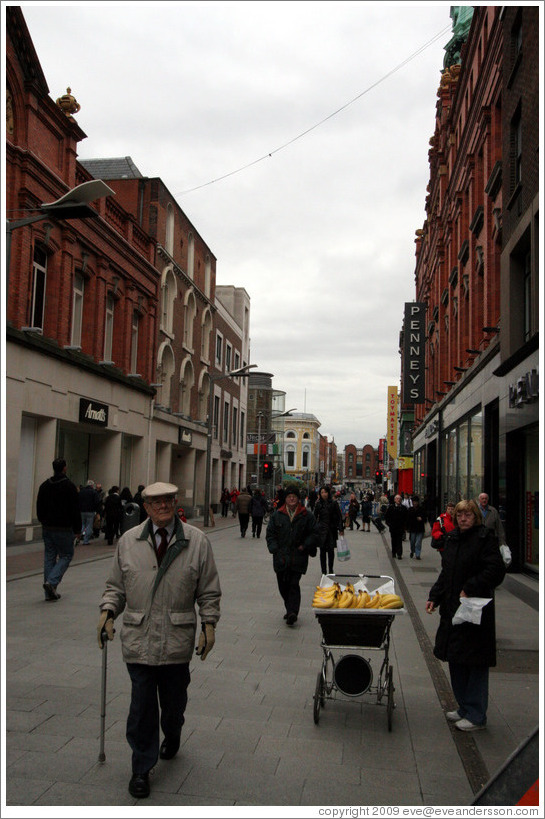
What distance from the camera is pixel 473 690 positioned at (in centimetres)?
556

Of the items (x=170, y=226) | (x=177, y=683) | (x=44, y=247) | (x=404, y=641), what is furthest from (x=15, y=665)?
(x=170, y=226)

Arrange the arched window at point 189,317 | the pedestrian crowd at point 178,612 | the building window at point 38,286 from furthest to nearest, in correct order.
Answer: the arched window at point 189,317 → the building window at point 38,286 → the pedestrian crowd at point 178,612

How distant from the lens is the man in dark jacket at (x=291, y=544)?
9.23 meters

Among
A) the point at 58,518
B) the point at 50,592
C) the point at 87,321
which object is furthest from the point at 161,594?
the point at 87,321

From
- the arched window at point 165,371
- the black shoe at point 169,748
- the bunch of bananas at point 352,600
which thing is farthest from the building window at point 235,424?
the black shoe at point 169,748

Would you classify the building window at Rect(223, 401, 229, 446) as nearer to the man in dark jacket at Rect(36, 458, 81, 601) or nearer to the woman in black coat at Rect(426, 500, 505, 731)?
the man in dark jacket at Rect(36, 458, 81, 601)

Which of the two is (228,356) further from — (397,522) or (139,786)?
(139,786)

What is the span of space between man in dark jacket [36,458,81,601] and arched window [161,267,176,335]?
22.8 m

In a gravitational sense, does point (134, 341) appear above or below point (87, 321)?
above

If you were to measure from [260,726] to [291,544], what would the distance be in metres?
3.87

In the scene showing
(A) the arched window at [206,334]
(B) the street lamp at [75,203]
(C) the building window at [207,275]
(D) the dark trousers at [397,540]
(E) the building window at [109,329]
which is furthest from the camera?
(A) the arched window at [206,334]

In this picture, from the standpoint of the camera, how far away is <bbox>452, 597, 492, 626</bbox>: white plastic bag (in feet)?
17.9

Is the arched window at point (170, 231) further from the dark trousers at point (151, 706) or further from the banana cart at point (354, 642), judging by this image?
the dark trousers at point (151, 706)

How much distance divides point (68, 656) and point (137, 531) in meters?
3.46
